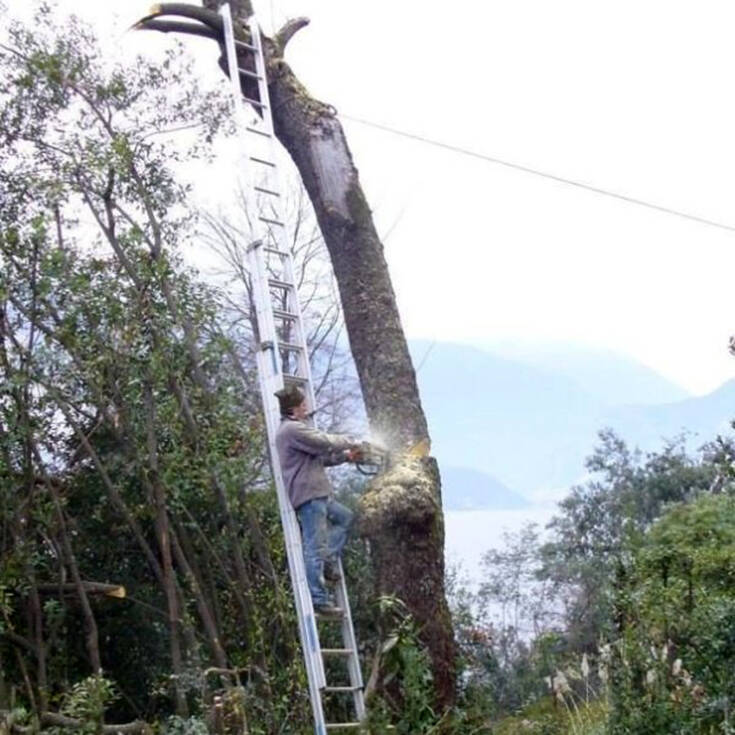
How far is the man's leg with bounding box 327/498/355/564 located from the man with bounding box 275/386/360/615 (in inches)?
1.5

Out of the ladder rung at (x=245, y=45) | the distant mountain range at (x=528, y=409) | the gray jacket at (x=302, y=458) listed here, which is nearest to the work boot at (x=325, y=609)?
the gray jacket at (x=302, y=458)

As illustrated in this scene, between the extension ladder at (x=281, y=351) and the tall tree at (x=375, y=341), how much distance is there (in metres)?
0.23

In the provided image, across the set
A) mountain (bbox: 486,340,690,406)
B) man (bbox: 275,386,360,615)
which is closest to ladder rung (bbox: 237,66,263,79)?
man (bbox: 275,386,360,615)

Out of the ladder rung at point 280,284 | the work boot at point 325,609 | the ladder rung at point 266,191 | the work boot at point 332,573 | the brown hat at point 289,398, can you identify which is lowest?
the work boot at point 325,609

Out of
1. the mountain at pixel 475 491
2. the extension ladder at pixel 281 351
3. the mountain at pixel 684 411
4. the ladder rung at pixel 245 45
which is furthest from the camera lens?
the mountain at pixel 684 411

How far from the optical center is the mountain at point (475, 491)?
1722cm

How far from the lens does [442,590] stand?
18.3 feet

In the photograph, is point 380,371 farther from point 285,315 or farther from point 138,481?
point 138,481

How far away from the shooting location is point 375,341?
6074mm

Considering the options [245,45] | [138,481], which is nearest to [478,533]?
[138,481]

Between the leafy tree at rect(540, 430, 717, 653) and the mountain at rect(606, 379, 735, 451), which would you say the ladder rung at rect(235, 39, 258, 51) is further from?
the mountain at rect(606, 379, 735, 451)

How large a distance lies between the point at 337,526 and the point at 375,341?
128 cm

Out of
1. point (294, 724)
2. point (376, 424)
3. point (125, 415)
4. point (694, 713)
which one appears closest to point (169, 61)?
point (125, 415)

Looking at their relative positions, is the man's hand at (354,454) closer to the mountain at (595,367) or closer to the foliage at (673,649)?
the foliage at (673,649)
